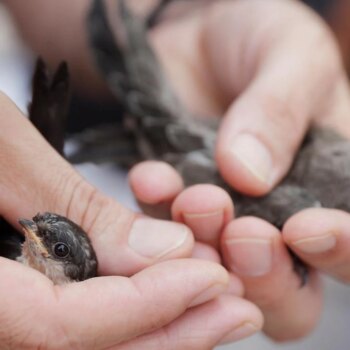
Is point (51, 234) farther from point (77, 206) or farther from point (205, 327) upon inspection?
point (205, 327)

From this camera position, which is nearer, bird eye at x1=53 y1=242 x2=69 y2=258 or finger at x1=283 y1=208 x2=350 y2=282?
bird eye at x1=53 y1=242 x2=69 y2=258

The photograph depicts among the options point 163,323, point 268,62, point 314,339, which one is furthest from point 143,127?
point 314,339

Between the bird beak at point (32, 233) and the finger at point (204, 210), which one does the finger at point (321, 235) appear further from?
the bird beak at point (32, 233)

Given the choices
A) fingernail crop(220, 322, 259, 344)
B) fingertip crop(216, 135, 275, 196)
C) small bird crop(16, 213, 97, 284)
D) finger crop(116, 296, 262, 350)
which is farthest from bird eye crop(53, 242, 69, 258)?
fingertip crop(216, 135, 275, 196)

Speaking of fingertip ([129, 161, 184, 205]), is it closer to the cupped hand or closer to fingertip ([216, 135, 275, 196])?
fingertip ([216, 135, 275, 196])

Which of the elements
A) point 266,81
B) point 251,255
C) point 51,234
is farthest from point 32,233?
point 266,81
